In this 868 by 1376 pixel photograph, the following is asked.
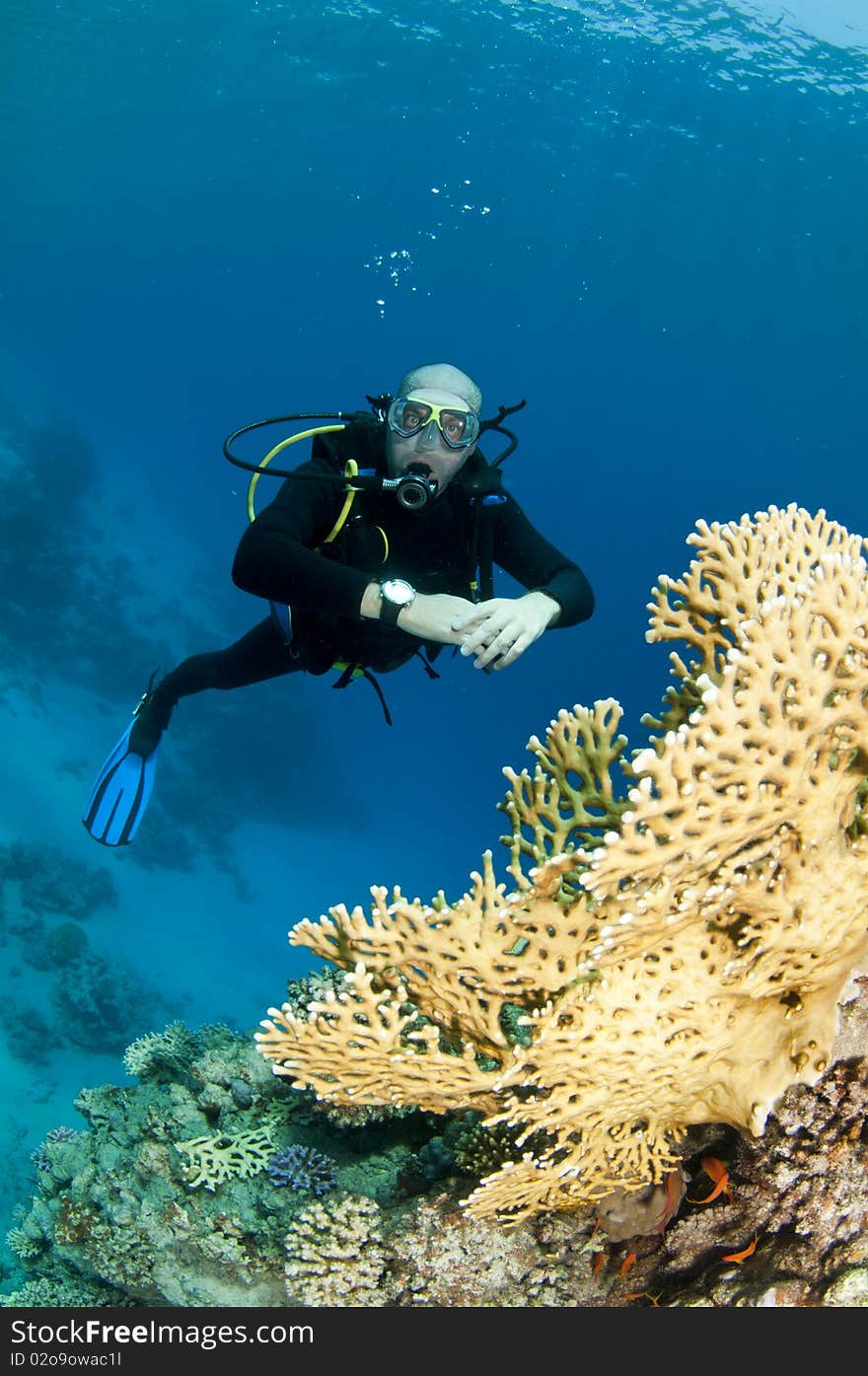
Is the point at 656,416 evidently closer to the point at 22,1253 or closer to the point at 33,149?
the point at 33,149

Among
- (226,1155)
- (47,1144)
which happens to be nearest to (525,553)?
(226,1155)

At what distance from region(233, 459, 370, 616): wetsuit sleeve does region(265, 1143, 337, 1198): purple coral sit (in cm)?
323

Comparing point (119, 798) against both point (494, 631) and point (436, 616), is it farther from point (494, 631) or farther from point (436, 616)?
point (494, 631)

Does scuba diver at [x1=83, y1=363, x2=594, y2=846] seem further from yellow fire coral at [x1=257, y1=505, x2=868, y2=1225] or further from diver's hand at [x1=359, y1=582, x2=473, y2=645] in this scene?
yellow fire coral at [x1=257, y1=505, x2=868, y2=1225]

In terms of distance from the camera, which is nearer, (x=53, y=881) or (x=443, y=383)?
(x=443, y=383)

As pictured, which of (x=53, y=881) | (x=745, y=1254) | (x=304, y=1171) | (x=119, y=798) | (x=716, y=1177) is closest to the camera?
(x=745, y=1254)

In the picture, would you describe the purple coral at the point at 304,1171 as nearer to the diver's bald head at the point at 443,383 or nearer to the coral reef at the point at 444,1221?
the coral reef at the point at 444,1221

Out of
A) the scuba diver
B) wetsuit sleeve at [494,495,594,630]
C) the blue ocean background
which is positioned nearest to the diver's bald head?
the scuba diver

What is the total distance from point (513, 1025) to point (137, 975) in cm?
1881

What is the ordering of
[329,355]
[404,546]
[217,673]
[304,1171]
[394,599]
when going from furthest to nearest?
1. [329,355]
2. [217,673]
3. [404,546]
4. [304,1171]
5. [394,599]

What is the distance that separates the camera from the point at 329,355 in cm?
8919

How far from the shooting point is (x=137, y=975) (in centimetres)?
2002

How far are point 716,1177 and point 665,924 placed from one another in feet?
5.60

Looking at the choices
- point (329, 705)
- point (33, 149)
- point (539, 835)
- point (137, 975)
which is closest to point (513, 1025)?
point (539, 835)
